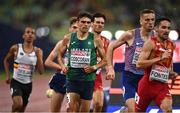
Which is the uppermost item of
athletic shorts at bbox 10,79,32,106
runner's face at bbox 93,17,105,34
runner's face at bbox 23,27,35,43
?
runner's face at bbox 93,17,105,34

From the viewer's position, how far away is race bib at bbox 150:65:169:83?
8320 mm

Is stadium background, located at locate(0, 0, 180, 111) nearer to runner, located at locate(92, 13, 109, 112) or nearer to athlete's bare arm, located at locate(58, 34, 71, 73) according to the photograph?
runner, located at locate(92, 13, 109, 112)

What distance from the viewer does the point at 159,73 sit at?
8312 millimetres

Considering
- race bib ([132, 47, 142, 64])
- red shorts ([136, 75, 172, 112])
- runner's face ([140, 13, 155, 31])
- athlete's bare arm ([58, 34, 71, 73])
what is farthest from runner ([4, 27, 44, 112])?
red shorts ([136, 75, 172, 112])

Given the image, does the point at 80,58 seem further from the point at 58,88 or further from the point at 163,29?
the point at 58,88

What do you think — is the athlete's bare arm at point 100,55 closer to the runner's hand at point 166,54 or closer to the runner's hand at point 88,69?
the runner's hand at point 88,69

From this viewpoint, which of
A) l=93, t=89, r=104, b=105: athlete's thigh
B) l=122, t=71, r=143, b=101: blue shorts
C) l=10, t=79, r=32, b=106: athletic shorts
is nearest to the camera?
l=122, t=71, r=143, b=101: blue shorts

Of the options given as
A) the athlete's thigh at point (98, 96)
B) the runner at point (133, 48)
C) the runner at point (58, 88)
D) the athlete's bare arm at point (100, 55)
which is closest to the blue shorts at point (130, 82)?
the runner at point (133, 48)

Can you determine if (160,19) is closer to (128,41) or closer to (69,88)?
(128,41)

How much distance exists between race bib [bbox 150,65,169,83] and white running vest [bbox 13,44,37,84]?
11.6 ft

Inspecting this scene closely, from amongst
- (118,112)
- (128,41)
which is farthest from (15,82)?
(128,41)

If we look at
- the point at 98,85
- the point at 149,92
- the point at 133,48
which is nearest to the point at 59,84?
the point at 98,85

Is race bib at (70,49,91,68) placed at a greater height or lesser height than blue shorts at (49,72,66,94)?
greater

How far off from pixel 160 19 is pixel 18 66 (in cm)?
385
